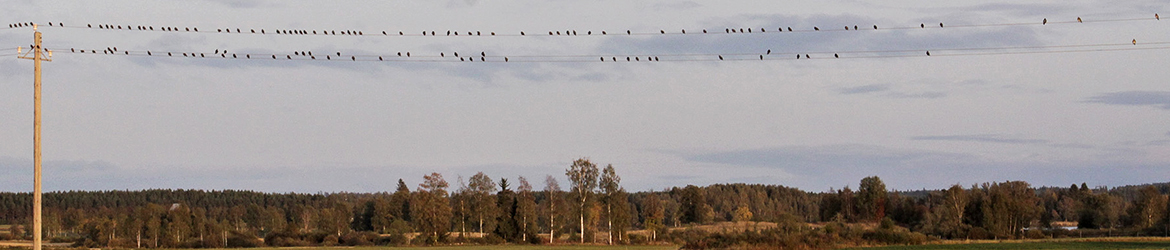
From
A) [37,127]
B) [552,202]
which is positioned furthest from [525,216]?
[37,127]

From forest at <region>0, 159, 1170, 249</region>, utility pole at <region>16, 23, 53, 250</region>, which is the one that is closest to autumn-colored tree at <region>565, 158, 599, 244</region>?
forest at <region>0, 159, 1170, 249</region>

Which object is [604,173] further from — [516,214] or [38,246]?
[38,246]

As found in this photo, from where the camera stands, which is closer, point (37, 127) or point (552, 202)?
point (37, 127)

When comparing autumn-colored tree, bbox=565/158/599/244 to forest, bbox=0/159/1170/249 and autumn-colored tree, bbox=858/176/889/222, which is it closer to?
forest, bbox=0/159/1170/249

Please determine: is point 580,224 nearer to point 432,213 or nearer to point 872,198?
point 432,213

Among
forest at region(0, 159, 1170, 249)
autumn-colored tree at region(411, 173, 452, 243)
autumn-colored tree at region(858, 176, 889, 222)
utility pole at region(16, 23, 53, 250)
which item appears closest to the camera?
utility pole at region(16, 23, 53, 250)

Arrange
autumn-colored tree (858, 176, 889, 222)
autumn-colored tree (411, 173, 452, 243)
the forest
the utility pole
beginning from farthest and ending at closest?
autumn-colored tree (858, 176, 889, 222) < autumn-colored tree (411, 173, 452, 243) < the forest < the utility pole

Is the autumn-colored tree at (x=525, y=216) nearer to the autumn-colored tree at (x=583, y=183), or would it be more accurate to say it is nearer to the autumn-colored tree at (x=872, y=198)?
the autumn-colored tree at (x=583, y=183)

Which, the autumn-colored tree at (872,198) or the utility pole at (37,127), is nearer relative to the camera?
the utility pole at (37,127)

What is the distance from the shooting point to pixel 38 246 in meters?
37.8

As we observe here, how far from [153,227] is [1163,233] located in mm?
125232

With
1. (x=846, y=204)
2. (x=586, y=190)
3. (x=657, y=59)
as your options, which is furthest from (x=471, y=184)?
(x=846, y=204)

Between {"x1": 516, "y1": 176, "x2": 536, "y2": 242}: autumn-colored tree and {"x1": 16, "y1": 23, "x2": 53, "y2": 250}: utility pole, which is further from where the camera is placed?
{"x1": 516, "y1": 176, "x2": 536, "y2": 242}: autumn-colored tree

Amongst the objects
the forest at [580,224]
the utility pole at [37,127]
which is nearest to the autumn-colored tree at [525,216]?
the forest at [580,224]
